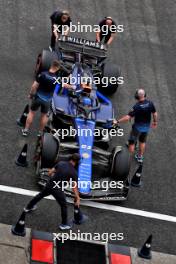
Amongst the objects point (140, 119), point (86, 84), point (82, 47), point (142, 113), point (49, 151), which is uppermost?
point (82, 47)

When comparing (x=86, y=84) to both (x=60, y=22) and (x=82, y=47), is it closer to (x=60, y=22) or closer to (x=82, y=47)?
(x=82, y=47)

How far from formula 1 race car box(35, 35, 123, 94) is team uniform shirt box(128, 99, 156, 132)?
215 centimetres

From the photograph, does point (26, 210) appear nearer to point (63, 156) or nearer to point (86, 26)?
point (63, 156)

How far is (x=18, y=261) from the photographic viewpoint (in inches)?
406

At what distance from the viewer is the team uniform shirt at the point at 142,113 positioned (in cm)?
1264

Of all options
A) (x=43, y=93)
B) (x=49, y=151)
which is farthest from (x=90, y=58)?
(x=49, y=151)

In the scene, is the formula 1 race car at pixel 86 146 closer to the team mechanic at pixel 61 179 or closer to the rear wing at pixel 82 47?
the team mechanic at pixel 61 179

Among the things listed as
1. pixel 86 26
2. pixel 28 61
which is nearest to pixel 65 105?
pixel 28 61

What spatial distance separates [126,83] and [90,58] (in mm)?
1311

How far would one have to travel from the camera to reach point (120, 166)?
1200 centimetres

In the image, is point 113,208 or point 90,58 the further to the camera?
point 90,58

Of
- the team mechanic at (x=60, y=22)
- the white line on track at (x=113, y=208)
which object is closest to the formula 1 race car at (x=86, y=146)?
the white line on track at (x=113, y=208)

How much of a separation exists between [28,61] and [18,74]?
0.69 metres

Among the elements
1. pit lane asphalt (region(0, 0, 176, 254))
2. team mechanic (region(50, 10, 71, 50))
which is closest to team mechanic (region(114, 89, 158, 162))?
pit lane asphalt (region(0, 0, 176, 254))
